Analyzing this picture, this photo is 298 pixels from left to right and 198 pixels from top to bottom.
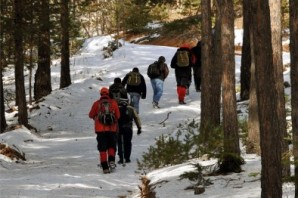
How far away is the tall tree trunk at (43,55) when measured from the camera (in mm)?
19641

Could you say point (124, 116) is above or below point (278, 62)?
below

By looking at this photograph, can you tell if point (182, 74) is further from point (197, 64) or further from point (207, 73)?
point (207, 73)

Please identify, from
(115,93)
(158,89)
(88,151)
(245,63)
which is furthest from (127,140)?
(158,89)

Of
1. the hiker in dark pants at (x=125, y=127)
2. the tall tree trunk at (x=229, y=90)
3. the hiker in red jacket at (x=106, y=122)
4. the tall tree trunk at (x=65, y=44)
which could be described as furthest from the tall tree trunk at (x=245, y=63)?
the tall tree trunk at (x=229, y=90)

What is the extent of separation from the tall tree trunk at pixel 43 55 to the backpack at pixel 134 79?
11.0 feet

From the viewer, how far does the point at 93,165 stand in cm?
1343

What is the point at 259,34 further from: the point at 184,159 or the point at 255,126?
the point at 184,159

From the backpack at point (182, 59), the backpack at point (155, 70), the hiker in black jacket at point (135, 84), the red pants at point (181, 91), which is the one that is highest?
the backpack at point (182, 59)

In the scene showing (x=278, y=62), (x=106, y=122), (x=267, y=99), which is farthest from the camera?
(x=106, y=122)

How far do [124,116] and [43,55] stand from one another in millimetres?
10483

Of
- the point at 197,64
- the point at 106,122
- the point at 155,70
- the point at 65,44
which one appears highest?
the point at 65,44

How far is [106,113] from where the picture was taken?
12.4 meters

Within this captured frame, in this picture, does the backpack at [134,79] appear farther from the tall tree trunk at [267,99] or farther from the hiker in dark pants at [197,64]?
the tall tree trunk at [267,99]

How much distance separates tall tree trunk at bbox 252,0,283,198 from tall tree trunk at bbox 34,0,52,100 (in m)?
14.5
